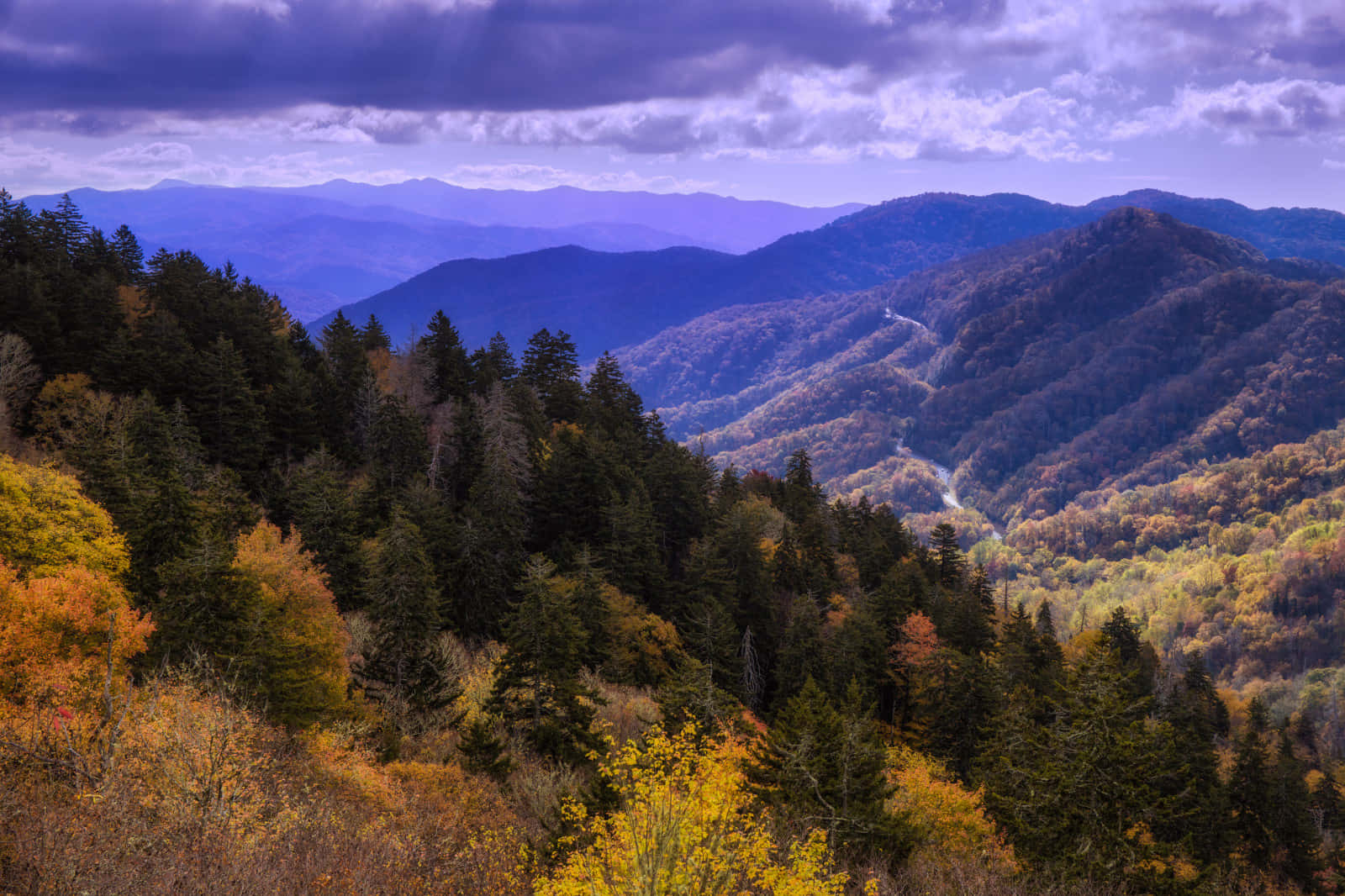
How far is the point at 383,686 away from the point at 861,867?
2318cm

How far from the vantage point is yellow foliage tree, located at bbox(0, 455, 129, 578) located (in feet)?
89.7

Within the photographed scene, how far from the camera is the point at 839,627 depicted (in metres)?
53.9

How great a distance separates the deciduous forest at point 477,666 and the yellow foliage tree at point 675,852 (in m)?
0.14

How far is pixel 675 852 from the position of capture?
577 inches

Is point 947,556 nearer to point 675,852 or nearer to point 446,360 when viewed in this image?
point 446,360

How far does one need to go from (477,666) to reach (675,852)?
30917 millimetres

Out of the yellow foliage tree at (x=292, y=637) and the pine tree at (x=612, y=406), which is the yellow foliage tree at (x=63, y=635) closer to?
the yellow foliage tree at (x=292, y=637)

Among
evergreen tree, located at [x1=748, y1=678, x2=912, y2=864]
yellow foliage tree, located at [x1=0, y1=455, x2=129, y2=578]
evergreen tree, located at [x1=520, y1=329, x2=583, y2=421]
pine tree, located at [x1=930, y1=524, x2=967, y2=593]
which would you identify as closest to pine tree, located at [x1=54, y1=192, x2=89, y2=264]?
evergreen tree, located at [x1=520, y1=329, x2=583, y2=421]

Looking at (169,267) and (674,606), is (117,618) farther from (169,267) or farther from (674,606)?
(169,267)

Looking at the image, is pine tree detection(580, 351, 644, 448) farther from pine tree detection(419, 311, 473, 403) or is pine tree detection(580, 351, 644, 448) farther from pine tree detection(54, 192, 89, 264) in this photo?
pine tree detection(54, 192, 89, 264)

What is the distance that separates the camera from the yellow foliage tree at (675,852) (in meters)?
13.8

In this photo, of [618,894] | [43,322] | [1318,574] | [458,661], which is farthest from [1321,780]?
[1318,574]

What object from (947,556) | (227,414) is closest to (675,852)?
(227,414)

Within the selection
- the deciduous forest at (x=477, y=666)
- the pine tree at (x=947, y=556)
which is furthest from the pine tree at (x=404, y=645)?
the pine tree at (x=947, y=556)
